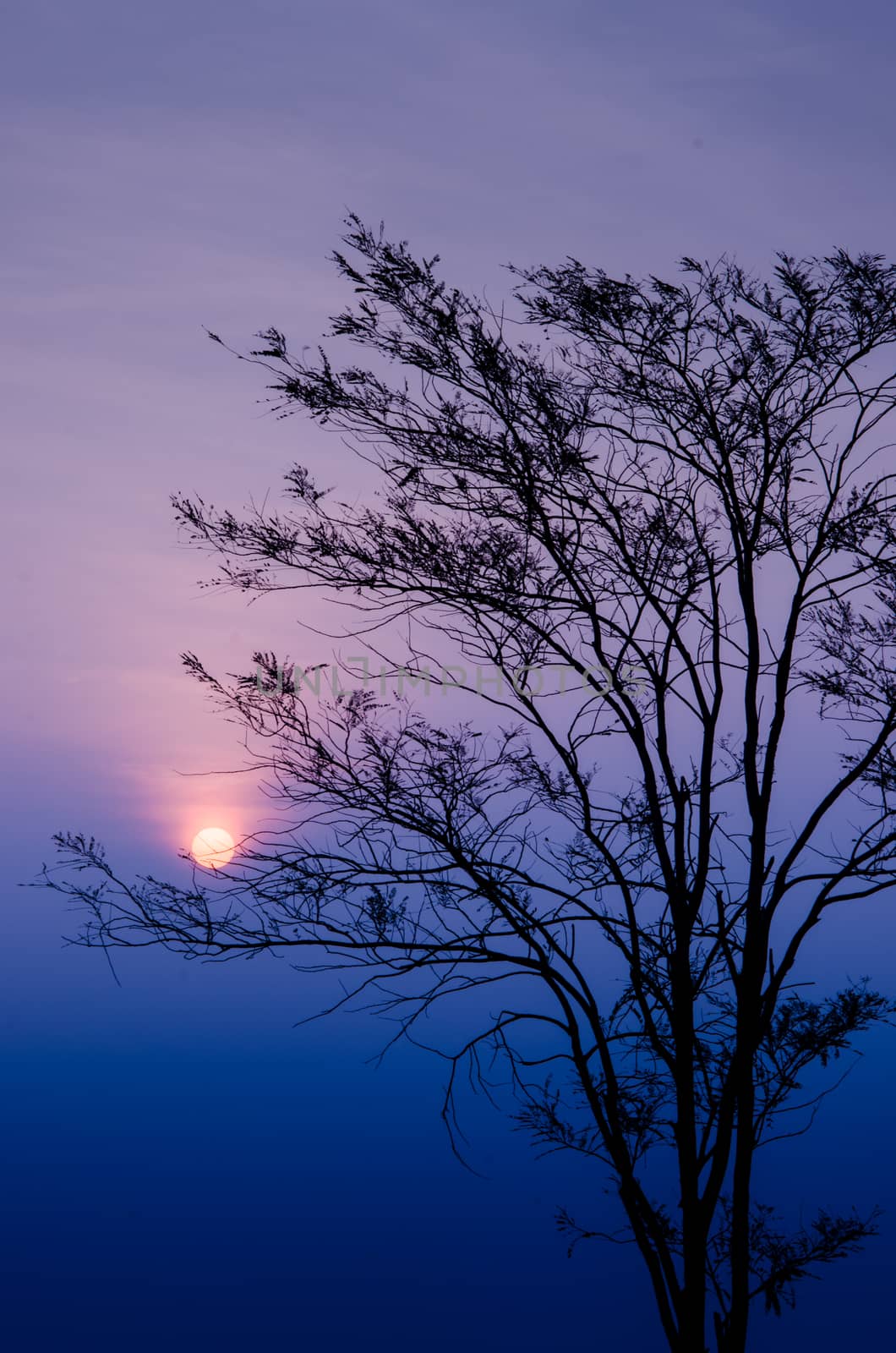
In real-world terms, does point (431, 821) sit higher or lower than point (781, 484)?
lower

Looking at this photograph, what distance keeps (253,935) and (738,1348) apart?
377 centimetres

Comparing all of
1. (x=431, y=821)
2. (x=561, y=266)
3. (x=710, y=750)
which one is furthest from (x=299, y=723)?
(x=561, y=266)

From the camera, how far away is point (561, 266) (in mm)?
8000

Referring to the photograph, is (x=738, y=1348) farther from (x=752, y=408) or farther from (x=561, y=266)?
(x=561, y=266)

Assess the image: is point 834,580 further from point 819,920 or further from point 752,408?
point 819,920

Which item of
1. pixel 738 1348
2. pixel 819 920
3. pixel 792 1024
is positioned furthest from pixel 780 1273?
pixel 819 920

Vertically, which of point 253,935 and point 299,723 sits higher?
point 299,723

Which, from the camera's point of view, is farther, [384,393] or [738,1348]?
[384,393]

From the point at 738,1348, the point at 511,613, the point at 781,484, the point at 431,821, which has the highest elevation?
the point at 781,484

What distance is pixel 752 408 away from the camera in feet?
26.3

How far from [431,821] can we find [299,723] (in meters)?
0.98

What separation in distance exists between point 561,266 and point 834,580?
269 cm

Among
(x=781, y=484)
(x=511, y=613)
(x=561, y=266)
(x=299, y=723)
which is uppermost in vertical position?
(x=561, y=266)

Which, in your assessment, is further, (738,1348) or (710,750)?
(710,750)
